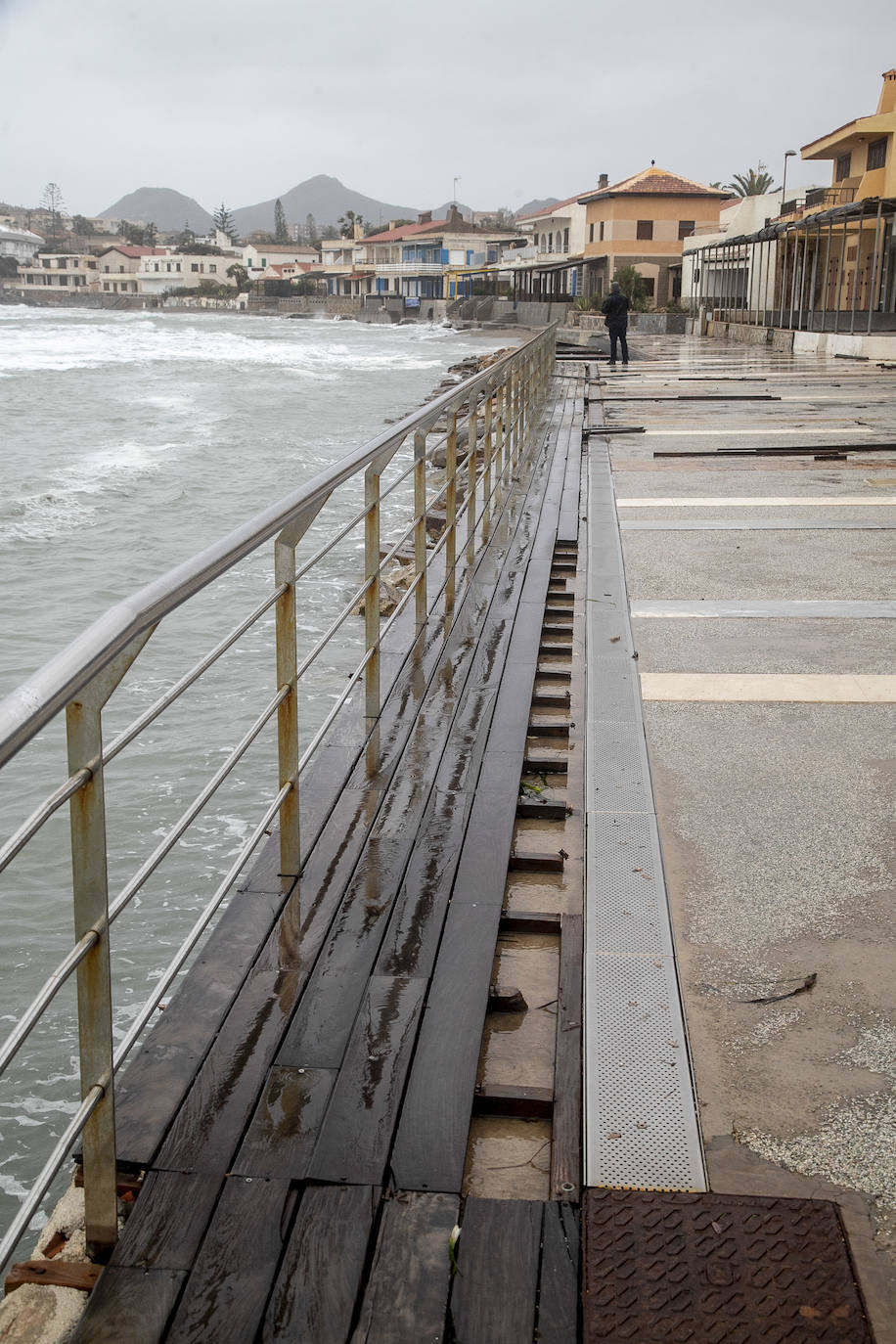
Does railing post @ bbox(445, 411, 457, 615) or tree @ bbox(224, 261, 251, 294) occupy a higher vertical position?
tree @ bbox(224, 261, 251, 294)

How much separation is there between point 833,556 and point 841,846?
163 inches

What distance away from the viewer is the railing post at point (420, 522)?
4.96 metres

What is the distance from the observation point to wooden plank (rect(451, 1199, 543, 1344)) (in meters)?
1.87

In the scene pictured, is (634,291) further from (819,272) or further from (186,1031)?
(186,1031)

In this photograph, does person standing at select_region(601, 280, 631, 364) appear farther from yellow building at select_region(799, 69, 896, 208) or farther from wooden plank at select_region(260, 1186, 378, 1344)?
wooden plank at select_region(260, 1186, 378, 1344)

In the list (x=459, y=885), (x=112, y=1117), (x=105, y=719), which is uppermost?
(x=112, y=1117)

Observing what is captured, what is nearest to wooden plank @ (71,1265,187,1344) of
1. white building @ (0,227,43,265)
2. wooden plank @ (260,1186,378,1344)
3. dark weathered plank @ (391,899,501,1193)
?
wooden plank @ (260,1186,378,1344)

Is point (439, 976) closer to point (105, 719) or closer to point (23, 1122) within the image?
point (23, 1122)

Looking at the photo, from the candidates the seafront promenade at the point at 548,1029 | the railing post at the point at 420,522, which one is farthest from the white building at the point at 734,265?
the seafront promenade at the point at 548,1029

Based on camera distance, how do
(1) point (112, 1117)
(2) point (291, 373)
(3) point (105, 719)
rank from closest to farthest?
(1) point (112, 1117), (3) point (105, 719), (2) point (291, 373)


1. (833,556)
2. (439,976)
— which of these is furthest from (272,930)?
(833,556)

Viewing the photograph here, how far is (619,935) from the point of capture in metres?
2.95

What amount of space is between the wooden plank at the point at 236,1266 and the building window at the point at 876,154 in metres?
37.2

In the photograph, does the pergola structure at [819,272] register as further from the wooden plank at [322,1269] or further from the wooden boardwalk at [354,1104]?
the wooden plank at [322,1269]
